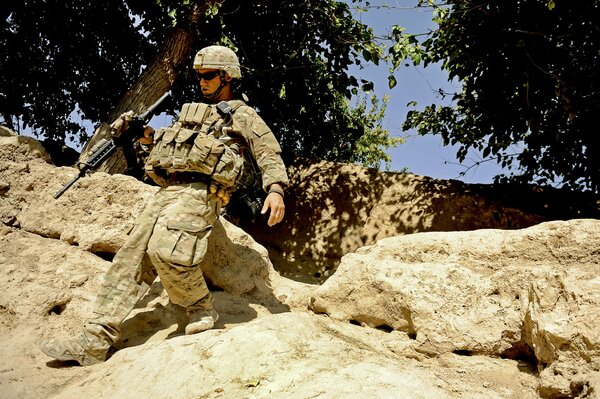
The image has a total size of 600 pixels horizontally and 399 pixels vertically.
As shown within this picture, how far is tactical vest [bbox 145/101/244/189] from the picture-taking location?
288cm

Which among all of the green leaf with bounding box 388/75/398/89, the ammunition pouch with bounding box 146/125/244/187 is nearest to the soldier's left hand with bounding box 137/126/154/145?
the ammunition pouch with bounding box 146/125/244/187

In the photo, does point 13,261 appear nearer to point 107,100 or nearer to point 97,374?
point 97,374

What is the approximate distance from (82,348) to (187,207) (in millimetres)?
980

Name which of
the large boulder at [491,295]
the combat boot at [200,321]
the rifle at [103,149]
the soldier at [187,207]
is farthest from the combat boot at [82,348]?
the large boulder at [491,295]

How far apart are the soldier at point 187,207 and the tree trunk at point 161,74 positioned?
6.96 ft

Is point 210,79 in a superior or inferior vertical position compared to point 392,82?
inferior

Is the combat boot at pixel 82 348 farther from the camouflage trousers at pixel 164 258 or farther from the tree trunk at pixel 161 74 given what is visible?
the tree trunk at pixel 161 74

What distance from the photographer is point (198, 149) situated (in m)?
2.87

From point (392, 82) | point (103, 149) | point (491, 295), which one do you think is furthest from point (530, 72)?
point (103, 149)

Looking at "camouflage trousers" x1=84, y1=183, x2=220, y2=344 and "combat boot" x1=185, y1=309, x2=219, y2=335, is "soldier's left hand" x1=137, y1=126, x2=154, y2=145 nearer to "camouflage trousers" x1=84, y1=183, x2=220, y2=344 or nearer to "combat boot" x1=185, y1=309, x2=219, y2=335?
"camouflage trousers" x1=84, y1=183, x2=220, y2=344

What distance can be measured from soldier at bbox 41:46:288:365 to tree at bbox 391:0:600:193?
249cm

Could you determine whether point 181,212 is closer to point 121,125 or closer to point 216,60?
point 121,125

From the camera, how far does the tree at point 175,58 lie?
Answer: 545 cm

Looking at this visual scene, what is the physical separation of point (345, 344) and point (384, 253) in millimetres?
955
